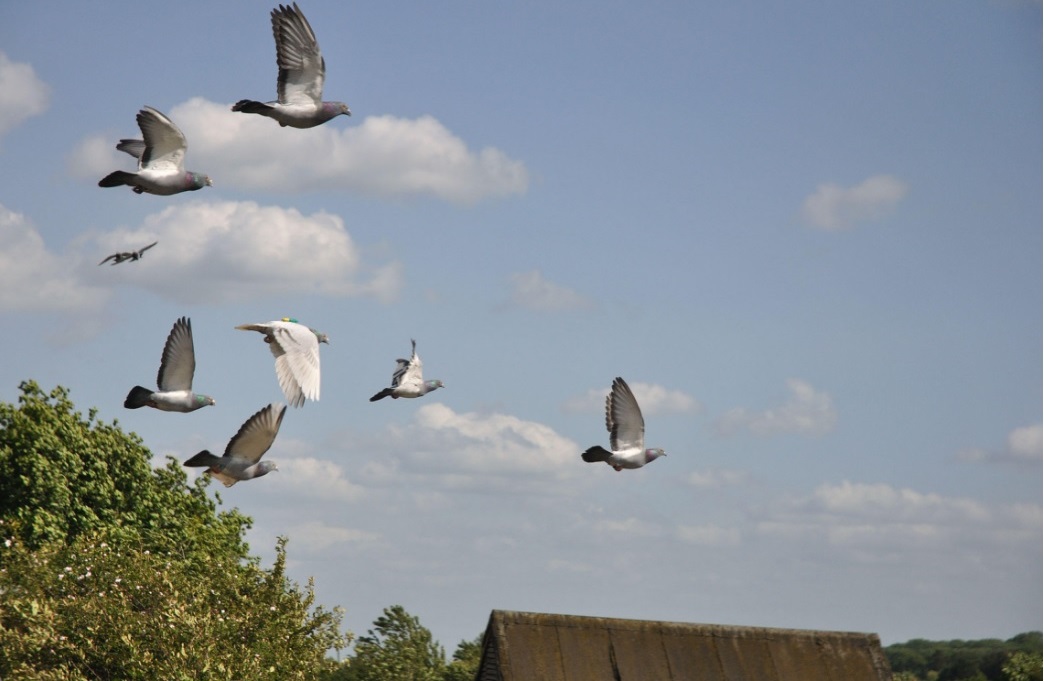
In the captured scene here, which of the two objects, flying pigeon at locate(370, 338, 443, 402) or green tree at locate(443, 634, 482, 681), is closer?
flying pigeon at locate(370, 338, 443, 402)

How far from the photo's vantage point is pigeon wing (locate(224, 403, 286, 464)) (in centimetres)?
2800

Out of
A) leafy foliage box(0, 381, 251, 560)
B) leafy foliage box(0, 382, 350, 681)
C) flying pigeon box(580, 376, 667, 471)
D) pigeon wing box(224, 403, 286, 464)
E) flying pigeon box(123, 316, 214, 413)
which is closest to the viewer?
flying pigeon box(123, 316, 214, 413)

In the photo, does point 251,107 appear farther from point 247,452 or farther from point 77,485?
point 77,485

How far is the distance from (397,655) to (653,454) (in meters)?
30.2

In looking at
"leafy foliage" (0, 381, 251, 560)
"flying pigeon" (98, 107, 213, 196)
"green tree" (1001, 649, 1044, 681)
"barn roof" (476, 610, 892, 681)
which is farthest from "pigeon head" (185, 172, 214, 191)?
"green tree" (1001, 649, 1044, 681)

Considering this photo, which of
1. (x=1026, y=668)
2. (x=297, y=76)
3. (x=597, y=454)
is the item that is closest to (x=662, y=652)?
(x=597, y=454)

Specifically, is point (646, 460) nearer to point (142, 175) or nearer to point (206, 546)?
point (142, 175)

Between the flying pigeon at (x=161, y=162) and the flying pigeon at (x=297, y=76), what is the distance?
213 cm

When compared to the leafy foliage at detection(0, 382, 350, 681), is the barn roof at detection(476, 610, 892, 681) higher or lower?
lower

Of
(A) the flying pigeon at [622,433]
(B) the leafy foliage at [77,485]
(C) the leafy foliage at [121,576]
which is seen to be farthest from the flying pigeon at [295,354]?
(B) the leafy foliage at [77,485]

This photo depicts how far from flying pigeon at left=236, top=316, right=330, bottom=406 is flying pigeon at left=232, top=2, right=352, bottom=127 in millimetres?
3612

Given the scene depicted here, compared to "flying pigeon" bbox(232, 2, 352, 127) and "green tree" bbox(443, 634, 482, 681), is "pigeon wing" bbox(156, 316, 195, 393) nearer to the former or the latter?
"flying pigeon" bbox(232, 2, 352, 127)

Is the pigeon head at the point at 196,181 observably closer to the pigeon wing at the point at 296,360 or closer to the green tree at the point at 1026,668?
the pigeon wing at the point at 296,360

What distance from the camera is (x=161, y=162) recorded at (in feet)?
86.0
